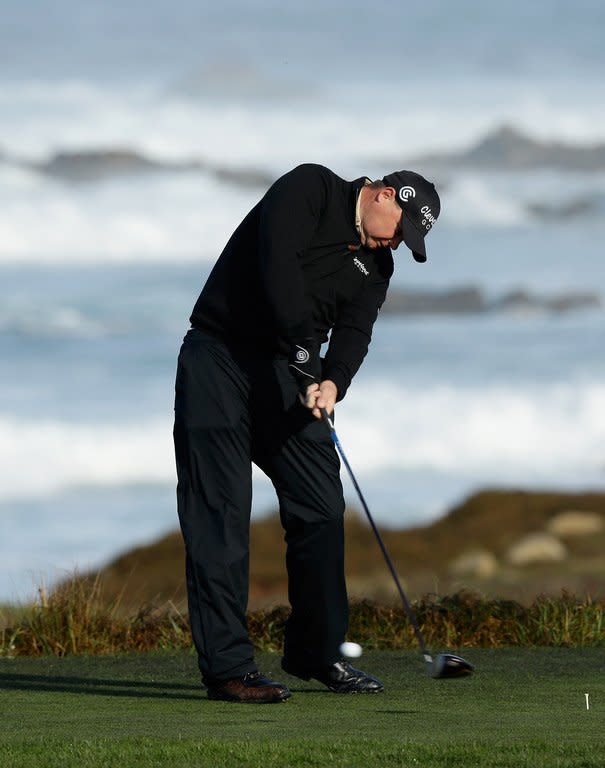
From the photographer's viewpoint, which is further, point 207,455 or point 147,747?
point 207,455

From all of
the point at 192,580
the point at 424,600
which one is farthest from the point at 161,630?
the point at 192,580

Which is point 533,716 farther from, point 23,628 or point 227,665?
point 23,628

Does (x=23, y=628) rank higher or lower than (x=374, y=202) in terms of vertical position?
lower

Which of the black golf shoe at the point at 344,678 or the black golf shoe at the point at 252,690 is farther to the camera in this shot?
the black golf shoe at the point at 344,678

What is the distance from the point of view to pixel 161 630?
11.4 meters

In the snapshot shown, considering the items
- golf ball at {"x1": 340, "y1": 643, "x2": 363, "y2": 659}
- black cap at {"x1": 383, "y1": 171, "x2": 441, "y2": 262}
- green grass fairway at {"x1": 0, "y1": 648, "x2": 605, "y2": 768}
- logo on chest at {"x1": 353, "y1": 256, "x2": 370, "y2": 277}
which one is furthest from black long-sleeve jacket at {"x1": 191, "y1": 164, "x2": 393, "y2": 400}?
green grass fairway at {"x1": 0, "y1": 648, "x2": 605, "y2": 768}

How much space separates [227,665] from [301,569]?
56cm

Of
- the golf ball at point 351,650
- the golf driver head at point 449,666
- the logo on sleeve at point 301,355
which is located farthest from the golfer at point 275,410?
the golf driver head at point 449,666

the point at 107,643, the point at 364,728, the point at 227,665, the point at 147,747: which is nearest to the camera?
the point at 147,747

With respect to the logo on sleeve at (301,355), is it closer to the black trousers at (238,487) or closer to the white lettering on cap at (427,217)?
the black trousers at (238,487)

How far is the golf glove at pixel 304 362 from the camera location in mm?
7688

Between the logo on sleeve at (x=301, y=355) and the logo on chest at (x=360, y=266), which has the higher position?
the logo on chest at (x=360, y=266)

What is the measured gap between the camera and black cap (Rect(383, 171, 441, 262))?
774cm

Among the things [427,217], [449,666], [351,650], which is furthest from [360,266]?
[449,666]
